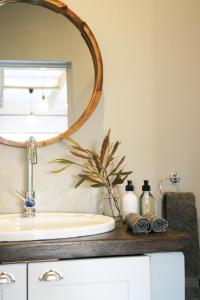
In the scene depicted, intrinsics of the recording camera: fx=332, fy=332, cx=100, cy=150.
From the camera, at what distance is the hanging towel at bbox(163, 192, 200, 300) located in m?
1.35

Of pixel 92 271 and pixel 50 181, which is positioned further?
pixel 50 181

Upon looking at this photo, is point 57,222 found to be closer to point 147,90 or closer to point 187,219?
point 187,219

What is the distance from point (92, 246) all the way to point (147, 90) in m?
0.81

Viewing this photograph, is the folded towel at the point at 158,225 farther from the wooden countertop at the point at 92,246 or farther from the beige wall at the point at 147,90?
the beige wall at the point at 147,90

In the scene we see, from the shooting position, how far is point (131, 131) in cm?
147

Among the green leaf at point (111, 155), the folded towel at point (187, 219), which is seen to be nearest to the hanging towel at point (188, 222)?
the folded towel at point (187, 219)

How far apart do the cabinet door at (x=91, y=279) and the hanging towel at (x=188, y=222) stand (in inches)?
17.9

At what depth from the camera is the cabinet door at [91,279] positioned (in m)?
0.90

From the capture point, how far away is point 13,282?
35.1 inches

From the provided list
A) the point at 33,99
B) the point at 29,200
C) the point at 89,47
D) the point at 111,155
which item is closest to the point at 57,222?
the point at 29,200

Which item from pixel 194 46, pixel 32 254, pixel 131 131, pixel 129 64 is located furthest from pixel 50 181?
pixel 194 46

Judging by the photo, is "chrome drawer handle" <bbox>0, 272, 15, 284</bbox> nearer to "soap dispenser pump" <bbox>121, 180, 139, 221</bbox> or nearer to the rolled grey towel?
the rolled grey towel

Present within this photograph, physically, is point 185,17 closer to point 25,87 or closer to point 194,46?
point 194,46

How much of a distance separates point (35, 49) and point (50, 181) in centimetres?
57
